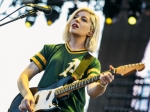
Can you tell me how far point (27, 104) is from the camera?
355cm

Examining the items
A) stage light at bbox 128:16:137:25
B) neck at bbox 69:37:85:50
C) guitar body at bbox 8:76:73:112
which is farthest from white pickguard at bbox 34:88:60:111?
stage light at bbox 128:16:137:25

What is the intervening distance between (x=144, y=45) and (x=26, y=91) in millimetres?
6342

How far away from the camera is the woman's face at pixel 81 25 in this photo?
3.67 metres

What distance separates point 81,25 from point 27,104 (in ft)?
2.21

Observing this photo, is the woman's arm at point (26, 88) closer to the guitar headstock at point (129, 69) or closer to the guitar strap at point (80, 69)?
the guitar strap at point (80, 69)

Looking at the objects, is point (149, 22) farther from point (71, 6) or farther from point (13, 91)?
point (13, 91)

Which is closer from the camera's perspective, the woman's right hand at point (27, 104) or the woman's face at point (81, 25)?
the woman's right hand at point (27, 104)

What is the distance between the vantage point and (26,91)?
12.0 feet

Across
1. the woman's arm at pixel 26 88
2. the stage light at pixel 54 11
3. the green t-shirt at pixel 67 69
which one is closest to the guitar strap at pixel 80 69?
the green t-shirt at pixel 67 69

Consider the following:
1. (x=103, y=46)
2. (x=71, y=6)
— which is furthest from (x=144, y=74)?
(x=103, y=46)

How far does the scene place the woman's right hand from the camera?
356cm

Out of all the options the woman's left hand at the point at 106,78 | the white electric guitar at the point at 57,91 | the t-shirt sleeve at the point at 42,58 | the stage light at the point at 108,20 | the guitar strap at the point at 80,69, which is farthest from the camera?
the stage light at the point at 108,20

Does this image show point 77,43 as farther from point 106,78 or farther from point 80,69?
point 106,78

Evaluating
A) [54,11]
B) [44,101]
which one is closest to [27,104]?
[44,101]
